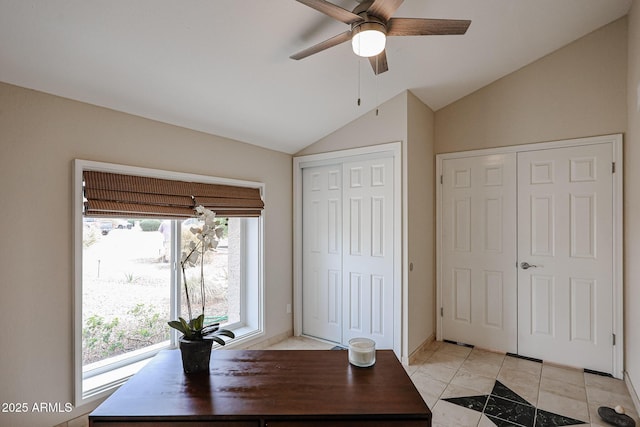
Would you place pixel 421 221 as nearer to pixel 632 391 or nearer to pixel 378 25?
pixel 632 391

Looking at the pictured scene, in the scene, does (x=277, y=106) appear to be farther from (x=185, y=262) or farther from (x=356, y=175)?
(x=185, y=262)

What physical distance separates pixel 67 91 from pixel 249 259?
84.8 inches

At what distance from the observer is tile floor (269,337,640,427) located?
2309 millimetres

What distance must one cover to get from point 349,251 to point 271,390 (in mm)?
2273

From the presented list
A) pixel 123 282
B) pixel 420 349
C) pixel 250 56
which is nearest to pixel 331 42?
pixel 250 56

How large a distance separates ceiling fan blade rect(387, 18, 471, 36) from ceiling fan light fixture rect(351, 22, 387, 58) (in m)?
0.08

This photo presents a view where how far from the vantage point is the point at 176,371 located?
1583 mm

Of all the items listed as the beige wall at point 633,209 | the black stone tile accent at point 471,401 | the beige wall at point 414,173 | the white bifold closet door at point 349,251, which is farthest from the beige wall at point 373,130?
the black stone tile accent at point 471,401

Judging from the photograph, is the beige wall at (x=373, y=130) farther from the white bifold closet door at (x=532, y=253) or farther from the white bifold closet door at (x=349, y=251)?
the white bifold closet door at (x=532, y=253)

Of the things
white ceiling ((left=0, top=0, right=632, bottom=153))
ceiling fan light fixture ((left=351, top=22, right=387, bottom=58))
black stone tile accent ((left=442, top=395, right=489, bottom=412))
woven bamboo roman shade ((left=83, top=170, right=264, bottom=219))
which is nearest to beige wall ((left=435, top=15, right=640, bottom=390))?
white ceiling ((left=0, top=0, right=632, bottom=153))

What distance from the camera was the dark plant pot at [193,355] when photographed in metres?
1.56

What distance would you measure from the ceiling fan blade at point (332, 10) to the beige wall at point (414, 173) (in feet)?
5.39

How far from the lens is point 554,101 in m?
3.12

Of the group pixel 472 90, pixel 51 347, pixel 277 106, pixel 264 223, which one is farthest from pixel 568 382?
pixel 51 347
